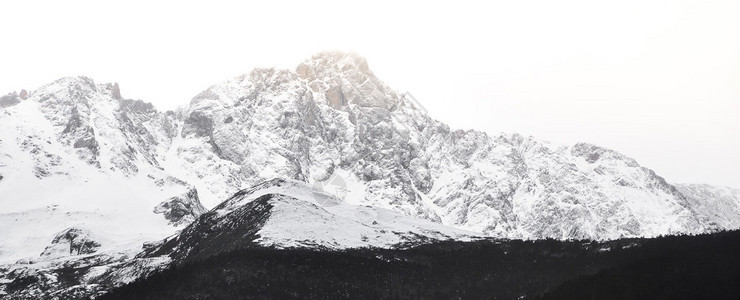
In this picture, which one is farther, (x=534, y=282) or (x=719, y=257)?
(x=534, y=282)

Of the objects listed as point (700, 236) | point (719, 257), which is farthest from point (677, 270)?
point (700, 236)

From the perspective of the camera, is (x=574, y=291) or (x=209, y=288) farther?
(x=209, y=288)

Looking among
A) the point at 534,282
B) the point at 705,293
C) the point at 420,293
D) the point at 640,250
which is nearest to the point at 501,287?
the point at 534,282

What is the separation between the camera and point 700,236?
19250 cm

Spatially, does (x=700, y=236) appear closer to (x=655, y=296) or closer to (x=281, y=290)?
(x=655, y=296)

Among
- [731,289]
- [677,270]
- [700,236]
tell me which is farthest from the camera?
[700,236]

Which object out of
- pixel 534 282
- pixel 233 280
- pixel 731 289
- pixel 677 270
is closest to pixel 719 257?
pixel 677 270

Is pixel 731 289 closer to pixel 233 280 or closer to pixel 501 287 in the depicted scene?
pixel 501 287

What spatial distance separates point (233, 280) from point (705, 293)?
118 m

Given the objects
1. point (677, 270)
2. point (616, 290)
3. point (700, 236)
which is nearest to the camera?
point (616, 290)

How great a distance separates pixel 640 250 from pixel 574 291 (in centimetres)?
6282

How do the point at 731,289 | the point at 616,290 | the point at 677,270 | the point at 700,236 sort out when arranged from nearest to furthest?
1. the point at 731,289
2. the point at 616,290
3. the point at 677,270
4. the point at 700,236

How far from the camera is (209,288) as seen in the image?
196 metres

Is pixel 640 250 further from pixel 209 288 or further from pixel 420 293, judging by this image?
pixel 209 288
